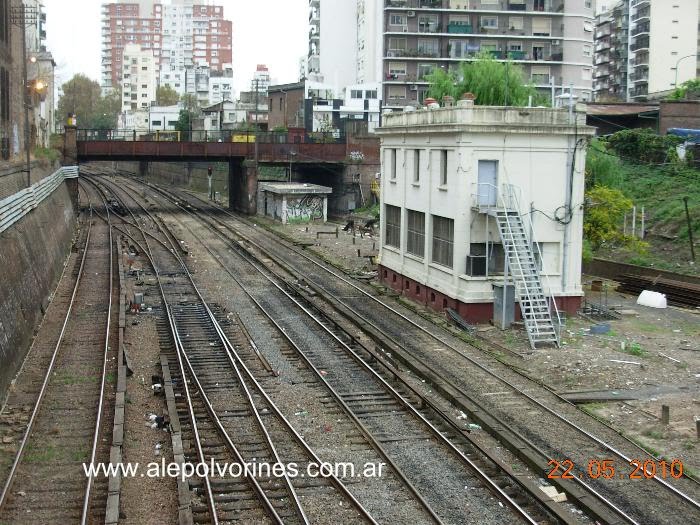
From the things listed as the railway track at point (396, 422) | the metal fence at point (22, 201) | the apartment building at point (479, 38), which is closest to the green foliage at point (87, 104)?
the apartment building at point (479, 38)

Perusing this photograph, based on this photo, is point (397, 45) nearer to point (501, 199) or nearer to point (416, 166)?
point (416, 166)

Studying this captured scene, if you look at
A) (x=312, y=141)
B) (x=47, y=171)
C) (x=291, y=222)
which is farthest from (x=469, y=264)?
(x=312, y=141)

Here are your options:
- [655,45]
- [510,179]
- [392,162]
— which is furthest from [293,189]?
[655,45]

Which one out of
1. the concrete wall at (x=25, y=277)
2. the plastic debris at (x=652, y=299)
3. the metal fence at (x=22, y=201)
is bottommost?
the plastic debris at (x=652, y=299)

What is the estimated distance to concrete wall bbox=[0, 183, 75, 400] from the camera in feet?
61.5

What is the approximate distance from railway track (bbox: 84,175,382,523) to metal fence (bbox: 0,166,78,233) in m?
4.90

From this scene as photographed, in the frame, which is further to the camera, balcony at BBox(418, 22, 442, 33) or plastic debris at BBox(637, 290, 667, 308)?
balcony at BBox(418, 22, 442, 33)

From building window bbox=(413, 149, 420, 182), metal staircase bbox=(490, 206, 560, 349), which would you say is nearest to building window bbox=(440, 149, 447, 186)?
metal staircase bbox=(490, 206, 560, 349)

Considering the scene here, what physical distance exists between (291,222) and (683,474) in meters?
44.2

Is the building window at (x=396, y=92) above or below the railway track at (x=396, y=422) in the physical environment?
above

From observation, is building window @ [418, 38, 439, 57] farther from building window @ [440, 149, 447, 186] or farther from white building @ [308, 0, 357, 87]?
building window @ [440, 149, 447, 186]

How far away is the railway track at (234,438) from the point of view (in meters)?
12.3

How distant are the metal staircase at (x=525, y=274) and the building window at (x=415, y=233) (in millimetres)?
4262

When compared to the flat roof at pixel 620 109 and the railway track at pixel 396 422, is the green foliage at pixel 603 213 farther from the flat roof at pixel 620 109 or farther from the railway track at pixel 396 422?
the flat roof at pixel 620 109
